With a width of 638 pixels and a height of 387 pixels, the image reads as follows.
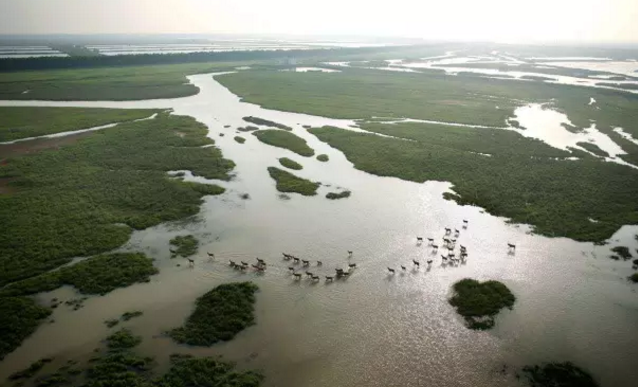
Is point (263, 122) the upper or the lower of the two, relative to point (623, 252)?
upper

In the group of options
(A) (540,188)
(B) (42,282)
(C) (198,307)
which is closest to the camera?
(C) (198,307)

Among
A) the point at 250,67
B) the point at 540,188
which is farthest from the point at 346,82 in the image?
the point at 540,188

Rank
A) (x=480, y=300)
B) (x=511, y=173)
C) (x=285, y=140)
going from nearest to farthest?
(x=480, y=300) → (x=511, y=173) → (x=285, y=140)

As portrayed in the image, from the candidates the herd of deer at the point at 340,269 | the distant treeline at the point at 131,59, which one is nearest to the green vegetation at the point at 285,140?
the herd of deer at the point at 340,269

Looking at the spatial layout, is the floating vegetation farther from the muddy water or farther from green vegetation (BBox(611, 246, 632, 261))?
green vegetation (BBox(611, 246, 632, 261))

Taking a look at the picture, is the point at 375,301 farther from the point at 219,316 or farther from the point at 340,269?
the point at 219,316

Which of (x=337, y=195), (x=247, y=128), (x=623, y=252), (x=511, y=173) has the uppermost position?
(x=247, y=128)

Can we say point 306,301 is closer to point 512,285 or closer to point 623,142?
point 512,285

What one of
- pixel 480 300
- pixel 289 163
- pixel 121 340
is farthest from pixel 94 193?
pixel 480 300
